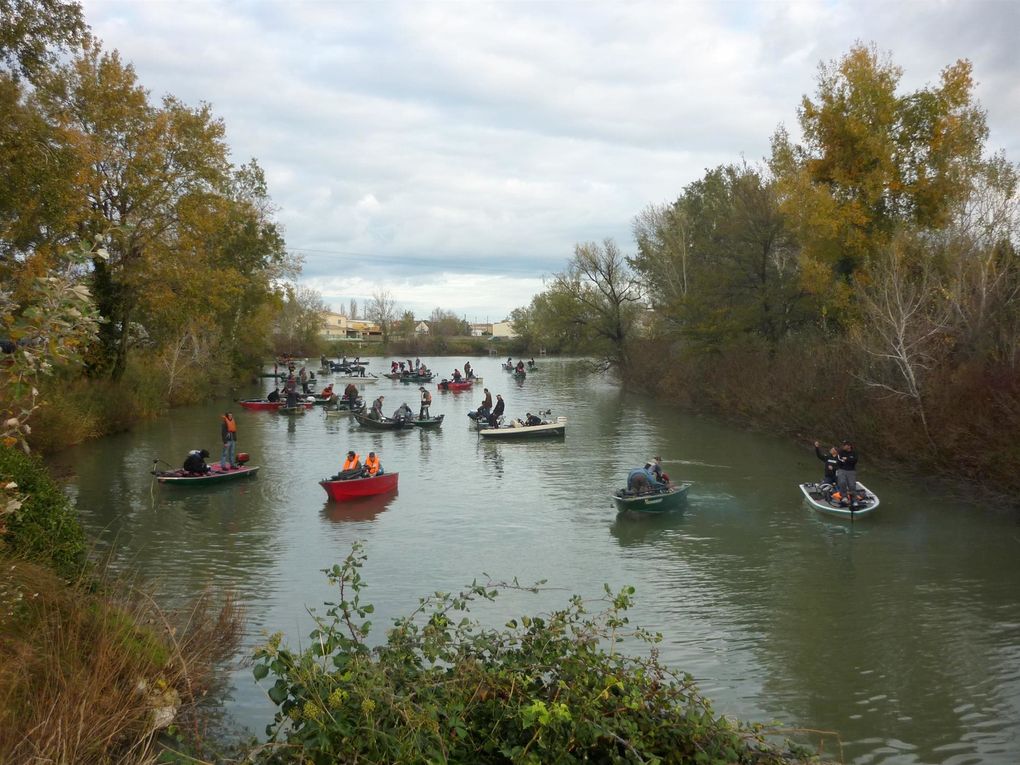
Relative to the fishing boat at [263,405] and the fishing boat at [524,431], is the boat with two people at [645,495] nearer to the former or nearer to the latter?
the fishing boat at [524,431]

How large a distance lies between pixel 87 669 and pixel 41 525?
407 centimetres

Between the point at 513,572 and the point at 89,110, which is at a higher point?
the point at 89,110

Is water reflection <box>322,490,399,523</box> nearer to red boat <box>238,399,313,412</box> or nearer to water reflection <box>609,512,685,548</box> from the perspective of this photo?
water reflection <box>609,512,685,548</box>

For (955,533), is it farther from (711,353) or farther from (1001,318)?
(711,353)

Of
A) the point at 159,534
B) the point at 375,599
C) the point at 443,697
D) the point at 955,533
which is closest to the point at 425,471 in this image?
the point at 159,534

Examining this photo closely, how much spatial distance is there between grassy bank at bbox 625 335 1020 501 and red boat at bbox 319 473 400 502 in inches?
594

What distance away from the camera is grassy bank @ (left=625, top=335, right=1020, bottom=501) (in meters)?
20.8

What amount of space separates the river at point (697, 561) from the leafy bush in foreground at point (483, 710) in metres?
4.01

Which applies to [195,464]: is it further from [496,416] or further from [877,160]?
[877,160]

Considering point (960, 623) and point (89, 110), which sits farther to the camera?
point (89, 110)

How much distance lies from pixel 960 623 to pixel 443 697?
1090 centimetres

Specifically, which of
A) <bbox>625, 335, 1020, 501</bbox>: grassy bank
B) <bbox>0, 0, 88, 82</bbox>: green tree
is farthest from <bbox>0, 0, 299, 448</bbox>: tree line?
<bbox>625, 335, 1020, 501</bbox>: grassy bank

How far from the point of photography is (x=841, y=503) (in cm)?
1986

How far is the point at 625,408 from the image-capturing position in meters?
48.1
